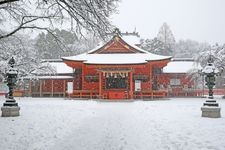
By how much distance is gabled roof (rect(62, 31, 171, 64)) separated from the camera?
116 feet

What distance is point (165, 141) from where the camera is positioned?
11.1 metres

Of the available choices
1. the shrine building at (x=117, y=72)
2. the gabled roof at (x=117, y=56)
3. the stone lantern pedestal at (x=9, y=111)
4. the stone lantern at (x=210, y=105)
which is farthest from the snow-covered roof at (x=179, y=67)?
the stone lantern pedestal at (x=9, y=111)

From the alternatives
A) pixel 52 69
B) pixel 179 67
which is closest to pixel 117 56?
pixel 52 69

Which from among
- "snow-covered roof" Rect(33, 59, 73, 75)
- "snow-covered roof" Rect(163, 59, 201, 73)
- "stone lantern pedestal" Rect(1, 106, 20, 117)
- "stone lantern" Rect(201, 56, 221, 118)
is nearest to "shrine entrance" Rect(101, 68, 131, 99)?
"snow-covered roof" Rect(33, 59, 73, 75)

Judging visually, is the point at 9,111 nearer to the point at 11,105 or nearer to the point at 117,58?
the point at 11,105

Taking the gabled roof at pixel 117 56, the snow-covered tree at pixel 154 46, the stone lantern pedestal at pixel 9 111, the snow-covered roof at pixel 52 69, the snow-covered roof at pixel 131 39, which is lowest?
the stone lantern pedestal at pixel 9 111

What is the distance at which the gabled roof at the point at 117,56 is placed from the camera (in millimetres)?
35256

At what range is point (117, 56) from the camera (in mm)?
37031

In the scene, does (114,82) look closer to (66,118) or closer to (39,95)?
(39,95)

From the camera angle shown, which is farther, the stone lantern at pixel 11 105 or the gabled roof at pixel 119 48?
the gabled roof at pixel 119 48

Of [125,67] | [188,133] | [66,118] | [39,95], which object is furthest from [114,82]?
[188,133]

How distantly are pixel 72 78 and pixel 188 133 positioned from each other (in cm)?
3040

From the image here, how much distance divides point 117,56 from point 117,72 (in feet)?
11.1

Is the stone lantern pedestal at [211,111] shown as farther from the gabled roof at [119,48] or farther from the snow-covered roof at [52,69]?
the snow-covered roof at [52,69]
